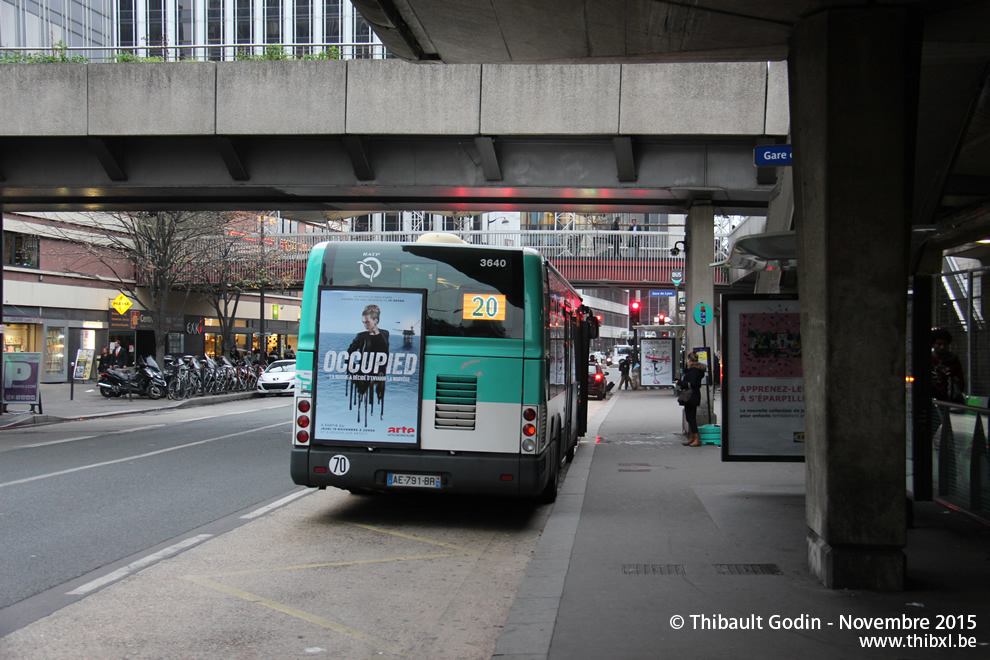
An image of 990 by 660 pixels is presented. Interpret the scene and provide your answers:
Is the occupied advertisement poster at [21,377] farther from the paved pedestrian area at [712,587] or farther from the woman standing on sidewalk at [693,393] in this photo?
the woman standing on sidewalk at [693,393]

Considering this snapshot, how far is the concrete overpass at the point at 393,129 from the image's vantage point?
52.7 ft

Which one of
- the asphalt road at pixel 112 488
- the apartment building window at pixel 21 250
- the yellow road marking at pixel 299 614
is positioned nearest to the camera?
the yellow road marking at pixel 299 614

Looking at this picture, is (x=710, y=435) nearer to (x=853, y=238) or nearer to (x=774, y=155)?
(x=774, y=155)

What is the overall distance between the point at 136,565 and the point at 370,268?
3.61 metres

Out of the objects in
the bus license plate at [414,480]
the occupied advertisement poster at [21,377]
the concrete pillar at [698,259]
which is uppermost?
the concrete pillar at [698,259]

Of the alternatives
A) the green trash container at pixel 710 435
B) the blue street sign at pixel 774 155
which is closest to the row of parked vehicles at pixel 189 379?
the green trash container at pixel 710 435

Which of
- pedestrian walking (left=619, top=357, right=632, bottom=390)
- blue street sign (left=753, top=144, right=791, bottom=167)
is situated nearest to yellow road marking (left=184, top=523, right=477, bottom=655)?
blue street sign (left=753, top=144, right=791, bottom=167)

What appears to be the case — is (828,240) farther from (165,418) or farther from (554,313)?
(165,418)

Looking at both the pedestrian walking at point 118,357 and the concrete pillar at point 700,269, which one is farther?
the pedestrian walking at point 118,357

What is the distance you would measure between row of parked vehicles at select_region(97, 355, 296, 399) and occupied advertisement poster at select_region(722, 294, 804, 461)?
19485 mm

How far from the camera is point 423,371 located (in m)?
9.06

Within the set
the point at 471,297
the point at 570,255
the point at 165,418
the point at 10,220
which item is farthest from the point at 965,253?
the point at 10,220

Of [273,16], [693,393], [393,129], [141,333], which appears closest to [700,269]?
[693,393]

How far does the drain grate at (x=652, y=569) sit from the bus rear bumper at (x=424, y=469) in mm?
2110
